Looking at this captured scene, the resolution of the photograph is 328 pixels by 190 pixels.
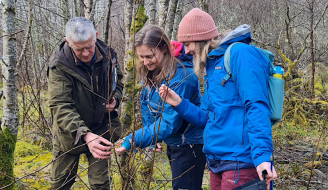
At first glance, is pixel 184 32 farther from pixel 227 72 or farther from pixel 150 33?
pixel 227 72

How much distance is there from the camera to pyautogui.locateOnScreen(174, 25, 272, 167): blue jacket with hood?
1.68m

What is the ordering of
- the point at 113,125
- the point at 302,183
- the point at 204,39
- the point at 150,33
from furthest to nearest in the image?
the point at 302,183
the point at 113,125
the point at 150,33
the point at 204,39

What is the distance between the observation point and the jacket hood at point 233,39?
76.8 inches

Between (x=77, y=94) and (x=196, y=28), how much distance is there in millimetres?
1365

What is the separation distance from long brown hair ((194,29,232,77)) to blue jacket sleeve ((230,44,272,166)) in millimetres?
259

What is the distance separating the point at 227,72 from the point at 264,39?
1082 cm

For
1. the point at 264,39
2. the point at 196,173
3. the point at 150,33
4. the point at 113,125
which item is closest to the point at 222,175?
the point at 196,173

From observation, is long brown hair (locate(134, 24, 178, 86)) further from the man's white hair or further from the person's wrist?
the person's wrist

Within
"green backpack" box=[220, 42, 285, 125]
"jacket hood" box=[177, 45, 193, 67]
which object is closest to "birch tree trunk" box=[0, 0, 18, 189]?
"jacket hood" box=[177, 45, 193, 67]

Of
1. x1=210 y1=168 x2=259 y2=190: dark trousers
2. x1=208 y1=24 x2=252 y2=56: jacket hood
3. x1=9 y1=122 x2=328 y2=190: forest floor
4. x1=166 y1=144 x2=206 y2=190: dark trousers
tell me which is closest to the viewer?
x1=210 y1=168 x2=259 y2=190: dark trousers

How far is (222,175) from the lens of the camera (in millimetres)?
1933

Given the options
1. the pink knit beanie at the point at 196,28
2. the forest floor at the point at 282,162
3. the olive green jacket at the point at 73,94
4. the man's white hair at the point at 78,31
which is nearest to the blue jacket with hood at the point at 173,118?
the pink knit beanie at the point at 196,28

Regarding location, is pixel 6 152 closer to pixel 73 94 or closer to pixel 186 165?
pixel 73 94

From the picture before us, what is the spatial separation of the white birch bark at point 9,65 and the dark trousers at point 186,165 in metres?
1.69
